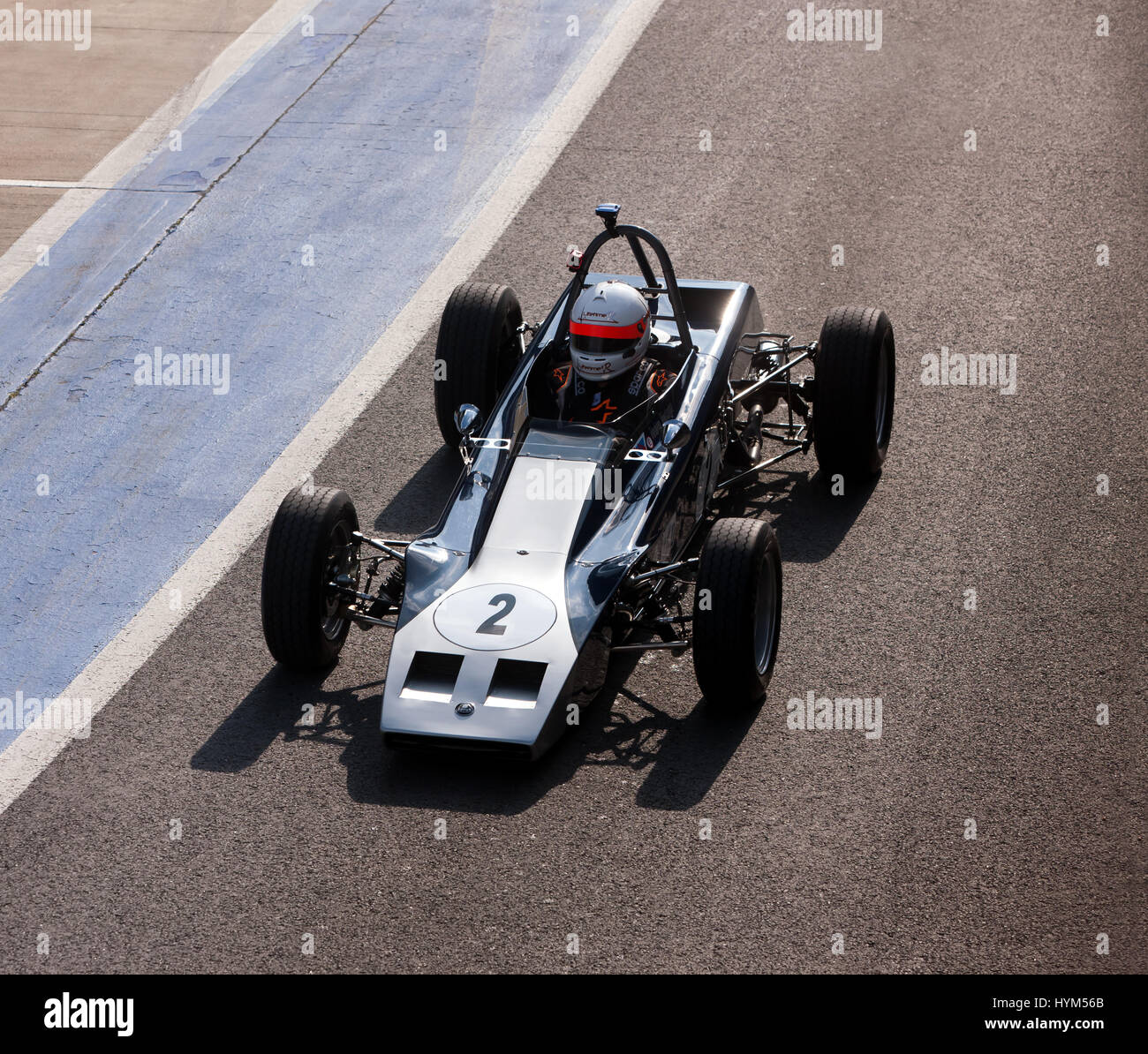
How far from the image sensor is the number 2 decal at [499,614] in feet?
25.1

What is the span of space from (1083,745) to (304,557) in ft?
13.5

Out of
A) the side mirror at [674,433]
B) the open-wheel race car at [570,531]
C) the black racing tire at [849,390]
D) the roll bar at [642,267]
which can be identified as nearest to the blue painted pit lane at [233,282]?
the open-wheel race car at [570,531]

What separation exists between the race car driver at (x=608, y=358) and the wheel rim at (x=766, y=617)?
147 centimetres

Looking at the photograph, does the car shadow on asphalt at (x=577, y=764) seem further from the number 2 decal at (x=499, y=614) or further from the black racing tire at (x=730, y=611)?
the number 2 decal at (x=499, y=614)

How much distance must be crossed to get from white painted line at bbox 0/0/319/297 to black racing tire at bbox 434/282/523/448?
15.5ft

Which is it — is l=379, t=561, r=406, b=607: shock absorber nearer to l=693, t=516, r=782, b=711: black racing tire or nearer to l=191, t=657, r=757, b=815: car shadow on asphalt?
l=191, t=657, r=757, b=815: car shadow on asphalt

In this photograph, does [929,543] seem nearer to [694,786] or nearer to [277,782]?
[694,786]

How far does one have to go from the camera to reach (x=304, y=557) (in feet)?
26.3

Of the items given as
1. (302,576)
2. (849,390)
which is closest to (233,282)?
(302,576)

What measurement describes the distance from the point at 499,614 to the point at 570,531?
0.69 metres

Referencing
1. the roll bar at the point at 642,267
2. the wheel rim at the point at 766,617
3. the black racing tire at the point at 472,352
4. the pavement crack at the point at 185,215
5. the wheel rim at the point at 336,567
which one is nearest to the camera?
the wheel rim at the point at 766,617

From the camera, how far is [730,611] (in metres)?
7.56

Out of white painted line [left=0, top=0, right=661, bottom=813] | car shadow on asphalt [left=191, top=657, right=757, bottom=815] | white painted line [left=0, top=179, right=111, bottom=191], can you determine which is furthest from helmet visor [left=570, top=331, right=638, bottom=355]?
white painted line [left=0, top=179, right=111, bottom=191]

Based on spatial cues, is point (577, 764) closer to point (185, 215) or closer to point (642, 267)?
point (642, 267)
